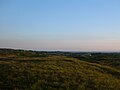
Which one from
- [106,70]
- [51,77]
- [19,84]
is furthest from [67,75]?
[106,70]

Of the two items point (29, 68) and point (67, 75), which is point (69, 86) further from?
point (29, 68)

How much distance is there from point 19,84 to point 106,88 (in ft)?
30.1

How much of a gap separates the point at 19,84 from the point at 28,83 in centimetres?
98

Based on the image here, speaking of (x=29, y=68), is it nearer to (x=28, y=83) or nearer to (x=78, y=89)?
(x=28, y=83)

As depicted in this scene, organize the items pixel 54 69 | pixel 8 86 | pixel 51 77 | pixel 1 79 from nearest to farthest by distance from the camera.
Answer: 1. pixel 8 86
2. pixel 1 79
3. pixel 51 77
4. pixel 54 69

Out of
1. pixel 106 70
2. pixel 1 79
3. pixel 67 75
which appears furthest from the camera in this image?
pixel 106 70

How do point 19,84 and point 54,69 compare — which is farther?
point 54,69

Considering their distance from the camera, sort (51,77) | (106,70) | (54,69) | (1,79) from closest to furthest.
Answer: (1,79) → (51,77) → (54,69) → (106,70)

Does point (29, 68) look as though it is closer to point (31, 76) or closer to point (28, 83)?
point (31, 76)

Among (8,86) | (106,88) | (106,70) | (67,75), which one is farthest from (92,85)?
(106,70)

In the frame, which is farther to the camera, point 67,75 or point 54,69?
point 54,69

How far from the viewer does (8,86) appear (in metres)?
26.6

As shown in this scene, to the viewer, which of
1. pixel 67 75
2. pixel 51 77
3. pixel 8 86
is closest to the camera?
pixel 8 86

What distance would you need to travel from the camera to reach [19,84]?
89.9 ft
